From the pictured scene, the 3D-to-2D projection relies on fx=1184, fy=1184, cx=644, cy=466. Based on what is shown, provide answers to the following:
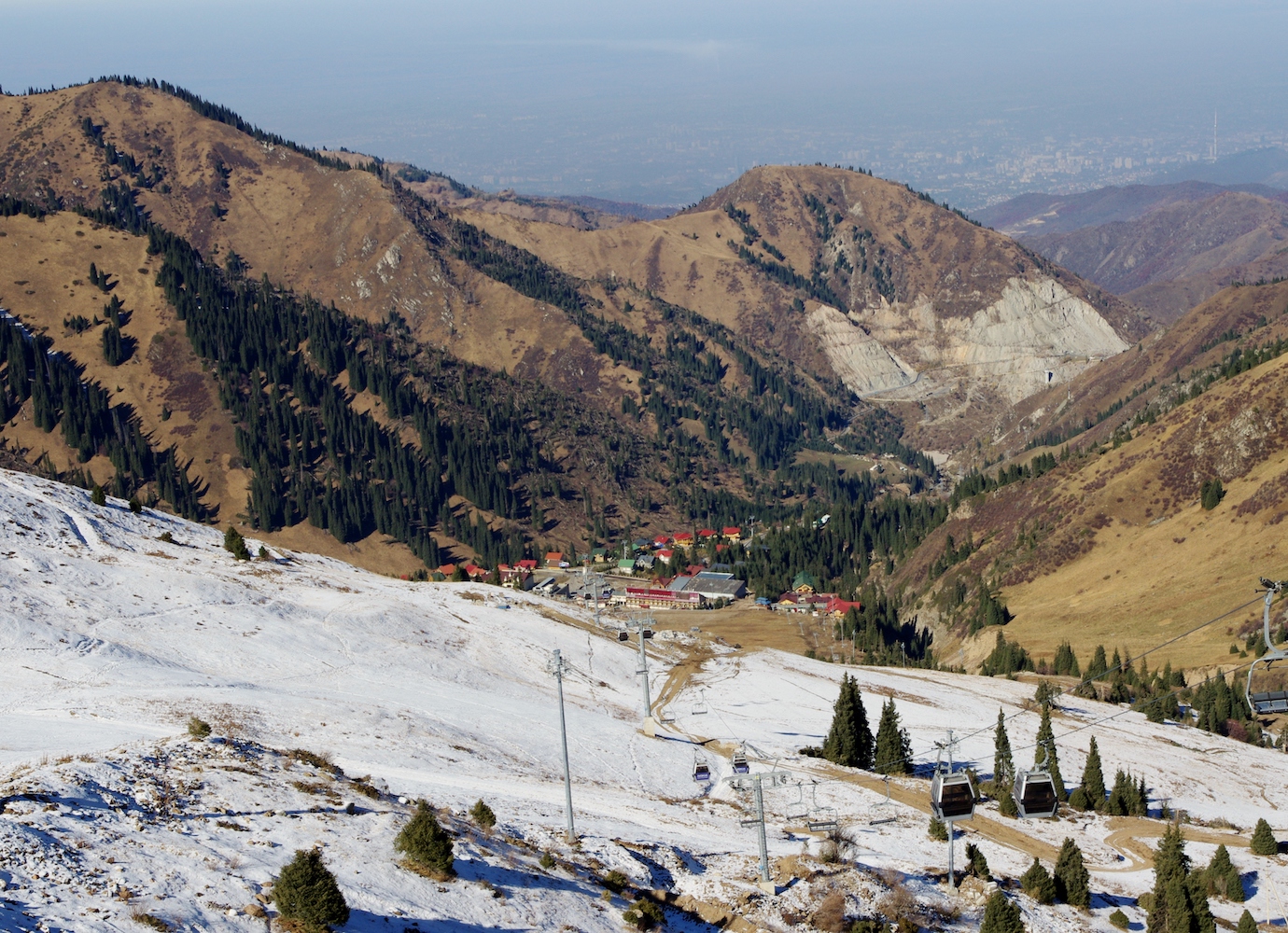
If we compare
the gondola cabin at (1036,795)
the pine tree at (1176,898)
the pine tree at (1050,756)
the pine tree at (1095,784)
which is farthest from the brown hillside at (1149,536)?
the gondola cabin at (1036,795)

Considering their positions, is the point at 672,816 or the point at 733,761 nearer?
the point at 672,816

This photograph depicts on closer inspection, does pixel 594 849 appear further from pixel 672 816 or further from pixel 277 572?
pixel 277 572

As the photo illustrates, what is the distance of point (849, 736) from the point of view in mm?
76250

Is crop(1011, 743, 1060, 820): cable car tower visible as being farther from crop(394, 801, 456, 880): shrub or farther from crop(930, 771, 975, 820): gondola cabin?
crop(394, 801, 456, 880): shrub

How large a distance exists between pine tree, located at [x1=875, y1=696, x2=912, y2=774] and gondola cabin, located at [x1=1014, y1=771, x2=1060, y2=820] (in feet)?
93.5

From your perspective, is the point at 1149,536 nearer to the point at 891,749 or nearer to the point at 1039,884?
the point at 891,749

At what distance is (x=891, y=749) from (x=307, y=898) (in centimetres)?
4837

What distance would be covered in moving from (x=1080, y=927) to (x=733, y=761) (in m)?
21.1

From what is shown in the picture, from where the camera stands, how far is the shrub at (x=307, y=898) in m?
35.2

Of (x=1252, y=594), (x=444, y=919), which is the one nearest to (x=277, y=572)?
(x=444, y=919)

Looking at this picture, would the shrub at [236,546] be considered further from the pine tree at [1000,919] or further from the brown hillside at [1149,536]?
the brown hillside at [1149,536]

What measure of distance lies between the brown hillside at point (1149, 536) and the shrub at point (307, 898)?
10258cm

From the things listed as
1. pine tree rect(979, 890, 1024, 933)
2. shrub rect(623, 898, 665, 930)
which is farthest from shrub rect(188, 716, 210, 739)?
pine tree rect(979, 890, 1024, 933)

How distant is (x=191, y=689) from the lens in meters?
65.4
